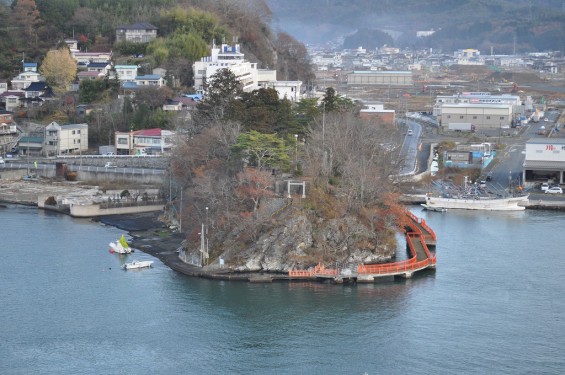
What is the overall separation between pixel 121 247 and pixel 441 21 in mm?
81191

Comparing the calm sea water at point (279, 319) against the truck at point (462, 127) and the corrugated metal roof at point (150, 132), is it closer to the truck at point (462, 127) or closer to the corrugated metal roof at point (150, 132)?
the corrugated metal roof at point (150, 132)

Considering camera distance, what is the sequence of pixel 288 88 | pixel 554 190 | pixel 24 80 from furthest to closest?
pixel 24 80 → pixel 288 88 → pixel 554 190

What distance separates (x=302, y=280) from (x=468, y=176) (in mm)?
8341

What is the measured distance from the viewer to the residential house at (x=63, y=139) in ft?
73.8

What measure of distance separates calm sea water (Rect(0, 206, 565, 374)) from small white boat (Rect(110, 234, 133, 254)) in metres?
0.15

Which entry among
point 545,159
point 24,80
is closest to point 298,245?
point 545,159

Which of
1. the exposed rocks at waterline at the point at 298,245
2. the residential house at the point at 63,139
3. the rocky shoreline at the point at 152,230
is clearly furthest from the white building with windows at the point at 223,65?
the exposed rocks at waterline at the point at 298,245

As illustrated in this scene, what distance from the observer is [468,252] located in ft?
48.9

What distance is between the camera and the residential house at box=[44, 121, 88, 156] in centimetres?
2248

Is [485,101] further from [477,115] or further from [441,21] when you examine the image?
[441,21]

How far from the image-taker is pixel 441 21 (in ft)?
304

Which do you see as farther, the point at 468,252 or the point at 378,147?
the point at 378,147

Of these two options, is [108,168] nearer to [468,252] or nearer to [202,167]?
[202,167]

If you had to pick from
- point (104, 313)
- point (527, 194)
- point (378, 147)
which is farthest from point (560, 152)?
point (104, 313)
